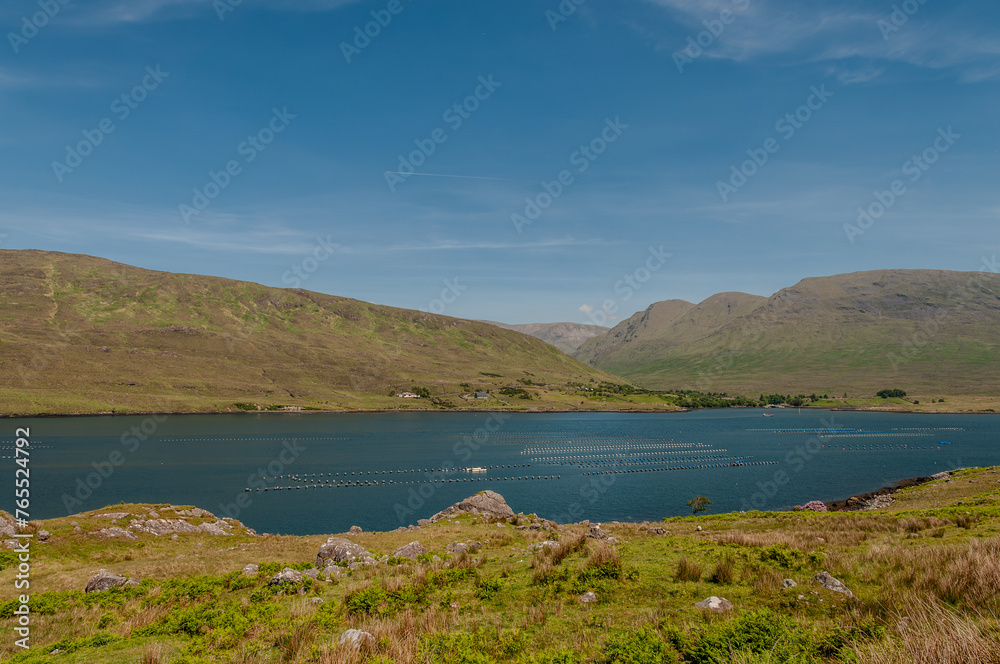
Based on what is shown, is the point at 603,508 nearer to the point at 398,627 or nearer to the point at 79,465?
the point at 398,627

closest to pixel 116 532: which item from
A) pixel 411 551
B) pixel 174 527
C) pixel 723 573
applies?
pixel 174 527

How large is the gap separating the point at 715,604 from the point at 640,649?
4.01m

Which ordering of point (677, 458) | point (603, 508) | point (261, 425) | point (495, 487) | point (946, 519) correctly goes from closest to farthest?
1. point (946, 519)
2. point (603, 508)
3. point (495, 487)
4. point (677, 458)
5. point (261, 425)

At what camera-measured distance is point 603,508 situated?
81.0 metres

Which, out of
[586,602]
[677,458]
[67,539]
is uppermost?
[586,602]

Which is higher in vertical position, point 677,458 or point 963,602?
point 963,602

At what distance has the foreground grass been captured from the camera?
31.4ft

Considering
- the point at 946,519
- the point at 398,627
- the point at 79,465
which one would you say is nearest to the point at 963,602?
the point at 398,627

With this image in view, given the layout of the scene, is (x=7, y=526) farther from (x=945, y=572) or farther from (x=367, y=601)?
(x=945, y=572)

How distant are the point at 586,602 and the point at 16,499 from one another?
345 feet

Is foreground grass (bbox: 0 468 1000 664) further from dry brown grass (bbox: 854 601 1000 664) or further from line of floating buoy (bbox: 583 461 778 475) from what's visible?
line of floating buoy (bbox: 583 461 778 475)

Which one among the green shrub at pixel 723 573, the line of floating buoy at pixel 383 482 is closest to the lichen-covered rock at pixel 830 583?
the green shrub at pixel 723 573

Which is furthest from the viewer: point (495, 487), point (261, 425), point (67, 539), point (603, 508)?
point (261, 425)

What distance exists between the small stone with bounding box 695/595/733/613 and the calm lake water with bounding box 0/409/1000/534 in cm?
6447
